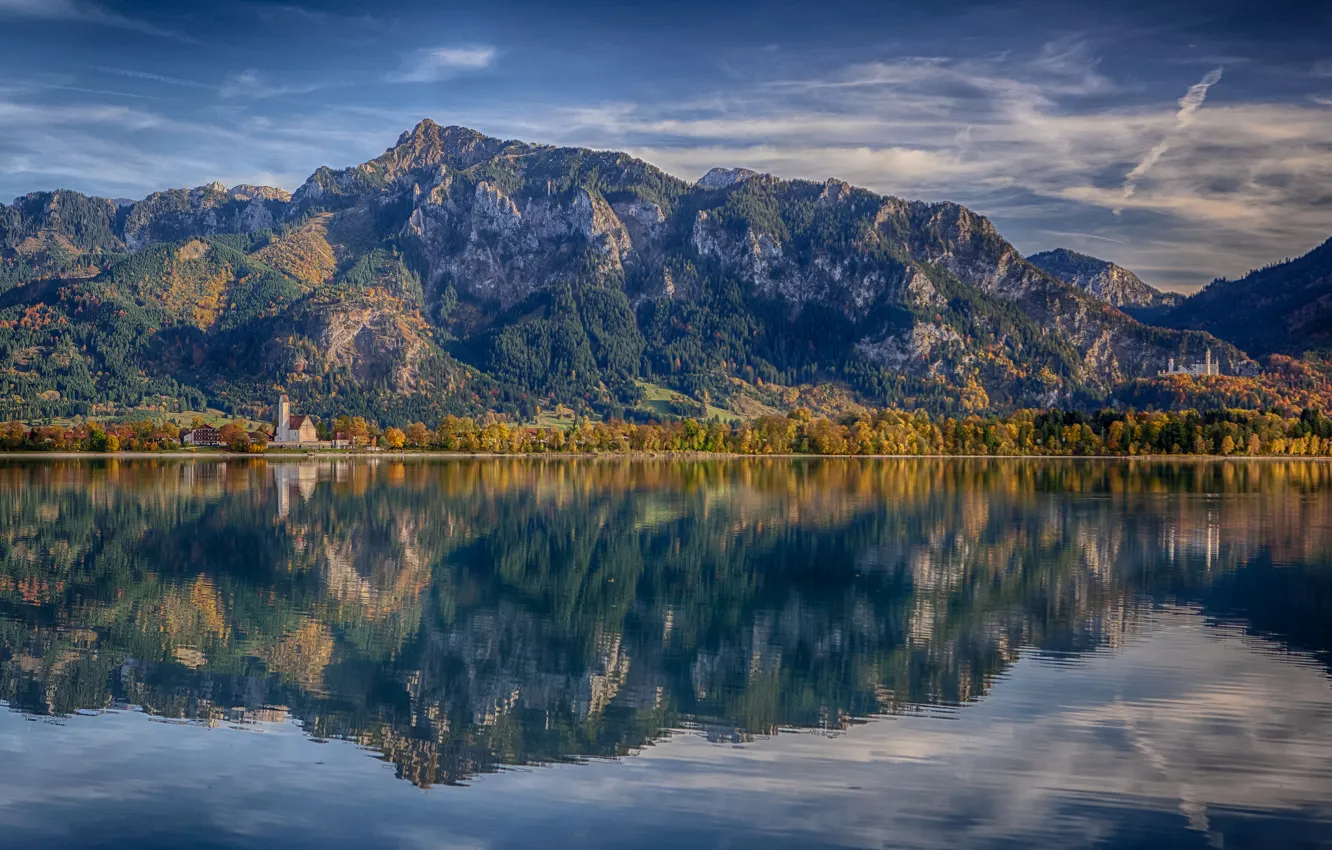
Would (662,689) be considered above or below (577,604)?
above

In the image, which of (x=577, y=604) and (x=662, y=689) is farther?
(x=577, y=604)

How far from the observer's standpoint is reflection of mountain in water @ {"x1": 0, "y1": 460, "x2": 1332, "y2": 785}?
1014 inches

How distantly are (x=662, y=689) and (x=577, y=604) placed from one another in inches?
515

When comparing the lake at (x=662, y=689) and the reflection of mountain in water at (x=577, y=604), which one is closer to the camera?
the lake at (x=662, y=689)

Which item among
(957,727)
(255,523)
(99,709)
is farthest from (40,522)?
(957,727)

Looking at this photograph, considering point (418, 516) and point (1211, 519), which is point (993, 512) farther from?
point (418, 516)

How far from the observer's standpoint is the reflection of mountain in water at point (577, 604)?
25766mm

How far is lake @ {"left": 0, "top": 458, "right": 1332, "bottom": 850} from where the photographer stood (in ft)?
61.4

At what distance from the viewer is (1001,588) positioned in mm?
43156

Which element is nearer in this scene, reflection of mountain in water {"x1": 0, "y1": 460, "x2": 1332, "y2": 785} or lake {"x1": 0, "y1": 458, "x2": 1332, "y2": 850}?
lake {"x1": 0, "y1": 458, "x2": 1332, "y2": 850}

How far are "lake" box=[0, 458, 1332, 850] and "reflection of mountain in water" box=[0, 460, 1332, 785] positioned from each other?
20cm

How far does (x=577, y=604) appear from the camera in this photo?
4012 cm

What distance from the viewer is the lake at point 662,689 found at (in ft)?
61.4

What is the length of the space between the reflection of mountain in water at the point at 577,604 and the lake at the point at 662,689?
20 centimetres
